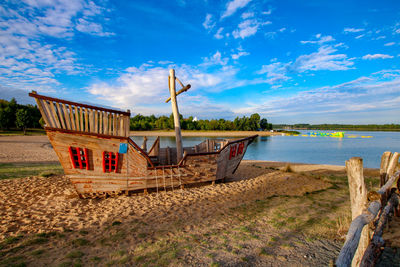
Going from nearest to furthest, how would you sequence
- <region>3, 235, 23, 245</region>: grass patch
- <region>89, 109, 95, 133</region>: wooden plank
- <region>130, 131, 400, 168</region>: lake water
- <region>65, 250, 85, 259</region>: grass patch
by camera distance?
<region>65, 250, 85, 259</region>: grass patch < <region>3, 235, 23, 245</region>: grass patch < <region>89, 109, 95, 133</region>: wooden plank < <region>130, 131, 400, 168</region>: lake water

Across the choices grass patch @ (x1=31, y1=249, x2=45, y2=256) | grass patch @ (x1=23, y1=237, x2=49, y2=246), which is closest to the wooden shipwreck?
grass patch @ (x1=23, y1=237, x2=49, y2=246)

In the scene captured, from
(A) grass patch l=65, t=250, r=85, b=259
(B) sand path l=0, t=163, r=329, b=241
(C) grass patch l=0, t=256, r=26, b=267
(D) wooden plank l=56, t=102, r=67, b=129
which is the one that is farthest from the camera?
(D) wooden plank l=56, t=102, r=67, b=129

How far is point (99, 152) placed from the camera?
678 centimetres

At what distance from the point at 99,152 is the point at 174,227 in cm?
385

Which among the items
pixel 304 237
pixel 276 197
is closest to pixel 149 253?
pixel 304 237

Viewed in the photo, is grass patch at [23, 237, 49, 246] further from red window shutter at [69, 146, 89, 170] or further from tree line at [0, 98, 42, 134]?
tree line at [0, 98, 42, 134]

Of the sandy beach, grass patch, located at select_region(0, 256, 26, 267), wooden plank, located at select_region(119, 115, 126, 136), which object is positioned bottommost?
the sandy beach

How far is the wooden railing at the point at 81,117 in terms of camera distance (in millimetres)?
6156

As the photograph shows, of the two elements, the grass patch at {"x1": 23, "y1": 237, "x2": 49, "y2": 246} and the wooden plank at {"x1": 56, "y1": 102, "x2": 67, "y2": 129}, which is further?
the wooden plank at {"x1": 56, "y1": 102, "x2": 67, "y2": 129}

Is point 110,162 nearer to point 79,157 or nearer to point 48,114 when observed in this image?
point 79,157

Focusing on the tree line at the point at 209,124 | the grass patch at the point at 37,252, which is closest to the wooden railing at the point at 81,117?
the grass patch at the point at 37,252

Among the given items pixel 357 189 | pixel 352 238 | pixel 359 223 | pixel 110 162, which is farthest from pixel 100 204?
pixel 357 189

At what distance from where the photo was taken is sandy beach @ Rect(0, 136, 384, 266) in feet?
12.1

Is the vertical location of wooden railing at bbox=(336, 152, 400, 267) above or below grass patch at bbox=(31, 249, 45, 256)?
above
